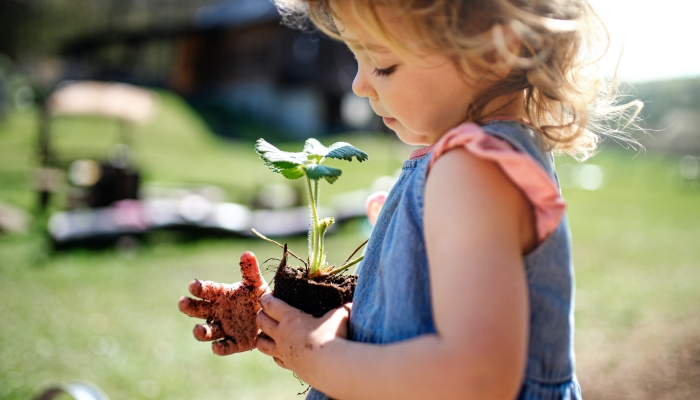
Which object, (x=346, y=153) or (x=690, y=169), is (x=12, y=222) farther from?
(x=690, y=169)

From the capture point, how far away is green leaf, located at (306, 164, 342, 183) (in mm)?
1287

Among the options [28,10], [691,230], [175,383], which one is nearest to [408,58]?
[175,383]

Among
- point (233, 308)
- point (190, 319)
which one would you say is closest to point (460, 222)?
point (233, 308)

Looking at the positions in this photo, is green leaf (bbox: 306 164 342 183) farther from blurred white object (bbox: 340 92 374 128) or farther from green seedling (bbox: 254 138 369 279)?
blurred white object (bbox: 340 92 374 128)

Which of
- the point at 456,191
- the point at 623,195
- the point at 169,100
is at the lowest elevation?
the point at 623,195

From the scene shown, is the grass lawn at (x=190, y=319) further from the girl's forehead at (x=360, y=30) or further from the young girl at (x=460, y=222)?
the girl's forehead at (x=360, y=30)

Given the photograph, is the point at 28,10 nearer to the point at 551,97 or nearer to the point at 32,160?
the point at 32,160

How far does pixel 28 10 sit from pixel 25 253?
4101 centimetres

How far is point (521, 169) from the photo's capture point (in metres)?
1.04

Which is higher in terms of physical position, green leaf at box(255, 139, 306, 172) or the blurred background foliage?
green leaf at box(255, 139, 306, 172)

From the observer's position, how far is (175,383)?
15.5ft

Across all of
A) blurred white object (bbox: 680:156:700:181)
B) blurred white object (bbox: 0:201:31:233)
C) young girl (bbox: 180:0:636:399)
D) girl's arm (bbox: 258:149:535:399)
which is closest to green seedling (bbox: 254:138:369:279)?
young girl (bbox: 180:0:636:399)

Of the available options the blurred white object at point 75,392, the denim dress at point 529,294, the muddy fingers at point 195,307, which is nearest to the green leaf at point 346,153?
the denim dress at point 529,294

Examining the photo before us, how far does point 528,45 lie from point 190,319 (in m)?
5.87
